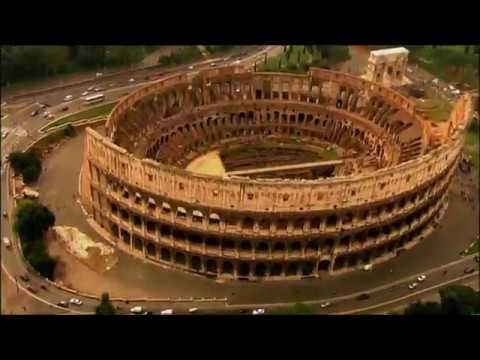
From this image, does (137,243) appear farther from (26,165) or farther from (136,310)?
(26,165)

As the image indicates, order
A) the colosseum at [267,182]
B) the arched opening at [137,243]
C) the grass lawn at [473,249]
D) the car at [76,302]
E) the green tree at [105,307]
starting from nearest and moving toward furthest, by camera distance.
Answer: the green tree at [105,307] < the car at [76,302] < the colosseum at [267,182] < the arched opening at [137,243] < the grass lawn at [473,249]

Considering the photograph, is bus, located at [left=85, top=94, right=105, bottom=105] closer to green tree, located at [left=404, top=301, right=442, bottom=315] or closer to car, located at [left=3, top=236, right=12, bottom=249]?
car, located at [left=3, top=236, right=12, bottom=249]

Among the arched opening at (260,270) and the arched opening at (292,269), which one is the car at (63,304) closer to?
the arched opening at (260,270)

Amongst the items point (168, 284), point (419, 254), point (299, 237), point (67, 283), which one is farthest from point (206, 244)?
point (419, 254)

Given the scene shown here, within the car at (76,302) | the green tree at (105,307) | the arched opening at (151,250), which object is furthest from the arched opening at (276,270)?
the car at (76,302)

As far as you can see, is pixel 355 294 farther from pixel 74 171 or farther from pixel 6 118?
pixel 6 118

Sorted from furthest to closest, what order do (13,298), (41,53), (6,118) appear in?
1. (41,53)
2. (6,118)
3. (13,298)

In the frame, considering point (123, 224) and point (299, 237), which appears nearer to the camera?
point (299, 237)
